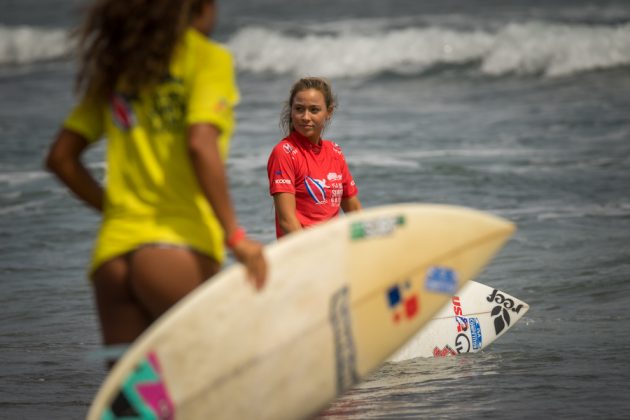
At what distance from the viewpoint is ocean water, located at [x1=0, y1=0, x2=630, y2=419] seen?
5746 millimetres

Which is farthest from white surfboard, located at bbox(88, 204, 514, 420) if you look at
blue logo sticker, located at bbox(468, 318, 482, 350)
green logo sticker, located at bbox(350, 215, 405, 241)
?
blue logo sticker, located at bbox(468, 318, 482, 350)

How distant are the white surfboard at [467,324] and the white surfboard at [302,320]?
2409 millimetres

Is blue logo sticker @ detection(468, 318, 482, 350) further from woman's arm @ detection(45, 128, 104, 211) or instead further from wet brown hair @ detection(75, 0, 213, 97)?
wet brown hair @ detection(75, 0, 213, 97)

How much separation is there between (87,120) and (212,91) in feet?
1.48

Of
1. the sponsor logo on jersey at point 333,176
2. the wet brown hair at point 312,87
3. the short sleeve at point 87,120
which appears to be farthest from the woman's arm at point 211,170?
the wet brown hair at point 312,87

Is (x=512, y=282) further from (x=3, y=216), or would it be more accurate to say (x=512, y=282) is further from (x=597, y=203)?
(x=3, y=216)

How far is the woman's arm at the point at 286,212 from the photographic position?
5.38m

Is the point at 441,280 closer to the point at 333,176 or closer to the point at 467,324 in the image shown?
the point at 333,176

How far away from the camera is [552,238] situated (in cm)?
909

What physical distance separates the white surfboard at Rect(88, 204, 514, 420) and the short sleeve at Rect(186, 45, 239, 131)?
1.42 feet

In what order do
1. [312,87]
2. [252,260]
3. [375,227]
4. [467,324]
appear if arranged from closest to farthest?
1. [252,260]
2. [375,227]
3. [312,87]
4. [467,324]

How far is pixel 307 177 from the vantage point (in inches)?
218

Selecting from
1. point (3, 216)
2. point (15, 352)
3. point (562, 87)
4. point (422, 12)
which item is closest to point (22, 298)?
point (15, 352)

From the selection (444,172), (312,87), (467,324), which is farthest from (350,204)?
(444,172)
